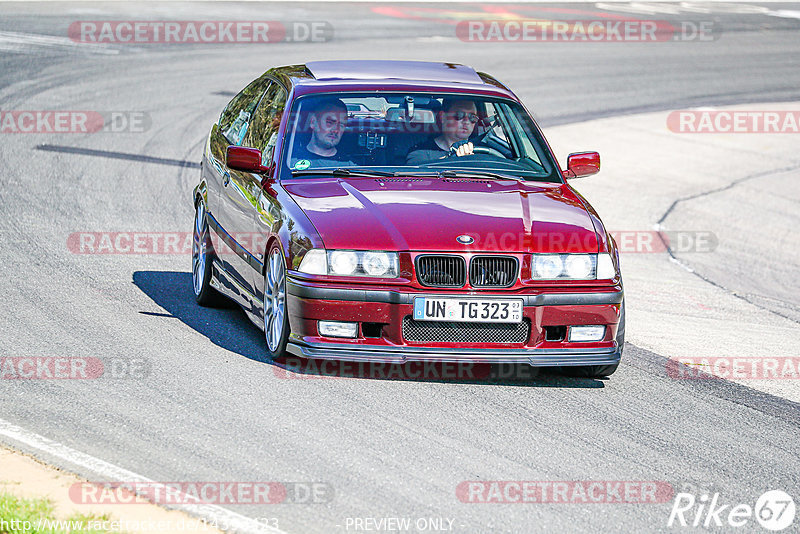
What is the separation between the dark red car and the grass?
242 centimetres

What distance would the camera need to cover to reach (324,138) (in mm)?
8836

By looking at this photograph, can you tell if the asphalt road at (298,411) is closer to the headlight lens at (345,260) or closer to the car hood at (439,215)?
the headlight lens at (345,260)

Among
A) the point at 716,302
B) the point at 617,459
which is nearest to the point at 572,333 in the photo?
the point at 617,459

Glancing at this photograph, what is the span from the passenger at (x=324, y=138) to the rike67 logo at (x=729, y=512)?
3618 millimetres

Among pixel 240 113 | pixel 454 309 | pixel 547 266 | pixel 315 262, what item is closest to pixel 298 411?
pixel 315 262

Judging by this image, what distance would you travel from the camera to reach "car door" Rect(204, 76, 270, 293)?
891cm

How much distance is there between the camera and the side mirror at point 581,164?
30.2ft

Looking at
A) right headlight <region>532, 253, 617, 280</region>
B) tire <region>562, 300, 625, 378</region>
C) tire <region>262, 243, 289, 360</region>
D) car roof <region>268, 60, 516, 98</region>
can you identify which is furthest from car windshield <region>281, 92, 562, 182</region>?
tire <region>562, 300, 625, 378</region>

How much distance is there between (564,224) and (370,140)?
1632 millimetres

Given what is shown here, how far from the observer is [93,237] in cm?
1185

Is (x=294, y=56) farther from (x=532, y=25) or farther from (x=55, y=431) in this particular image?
(x=55, y=431)

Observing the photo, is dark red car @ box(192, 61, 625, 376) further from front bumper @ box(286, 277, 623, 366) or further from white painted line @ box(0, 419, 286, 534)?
white painted line @ box(0, 419, 286, 534)

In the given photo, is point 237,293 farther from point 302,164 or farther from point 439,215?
point 439,215

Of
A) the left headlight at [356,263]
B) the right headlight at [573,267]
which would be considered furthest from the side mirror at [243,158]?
the right headlight at [573,267]
